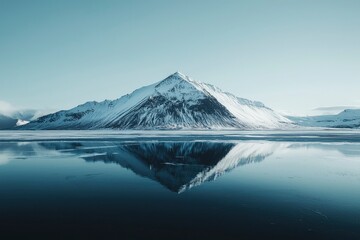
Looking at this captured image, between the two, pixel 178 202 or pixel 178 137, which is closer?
pixel 178 202

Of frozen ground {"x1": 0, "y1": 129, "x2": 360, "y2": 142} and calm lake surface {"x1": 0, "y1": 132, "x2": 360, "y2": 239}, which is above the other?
frozen ground {"x1": 0, "y1": 129, "x2": 360, "y2": 142}

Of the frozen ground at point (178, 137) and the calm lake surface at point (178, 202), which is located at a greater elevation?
the frozen ground at point (178, 137)

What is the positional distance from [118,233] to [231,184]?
487 inches

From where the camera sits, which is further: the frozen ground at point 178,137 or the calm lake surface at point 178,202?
the frozen ground at point 178,137

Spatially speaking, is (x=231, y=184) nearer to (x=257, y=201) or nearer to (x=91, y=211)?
(x=257, y=201)

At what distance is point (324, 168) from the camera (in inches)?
A: 1248

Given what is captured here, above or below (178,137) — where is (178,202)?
below

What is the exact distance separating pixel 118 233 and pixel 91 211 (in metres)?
Result: 3.74

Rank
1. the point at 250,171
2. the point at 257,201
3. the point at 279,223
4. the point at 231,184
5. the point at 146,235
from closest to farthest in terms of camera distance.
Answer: the point at 146,235 < the point at 279,223 < the point at 257,201 < the point at 231,184 < the point at 250,171

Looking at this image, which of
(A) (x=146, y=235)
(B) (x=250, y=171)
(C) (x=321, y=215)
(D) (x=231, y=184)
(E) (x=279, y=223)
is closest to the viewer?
(A) (x=146, y=235)

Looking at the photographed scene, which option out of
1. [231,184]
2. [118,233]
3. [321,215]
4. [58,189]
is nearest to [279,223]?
[321,215]

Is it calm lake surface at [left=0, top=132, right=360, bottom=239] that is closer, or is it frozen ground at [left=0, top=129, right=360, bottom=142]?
calm lake surface at [left=0, top=132, right=360, bottom=239]

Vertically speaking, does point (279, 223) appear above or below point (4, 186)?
below

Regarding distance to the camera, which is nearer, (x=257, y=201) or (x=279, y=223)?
(x=279, y=223)
